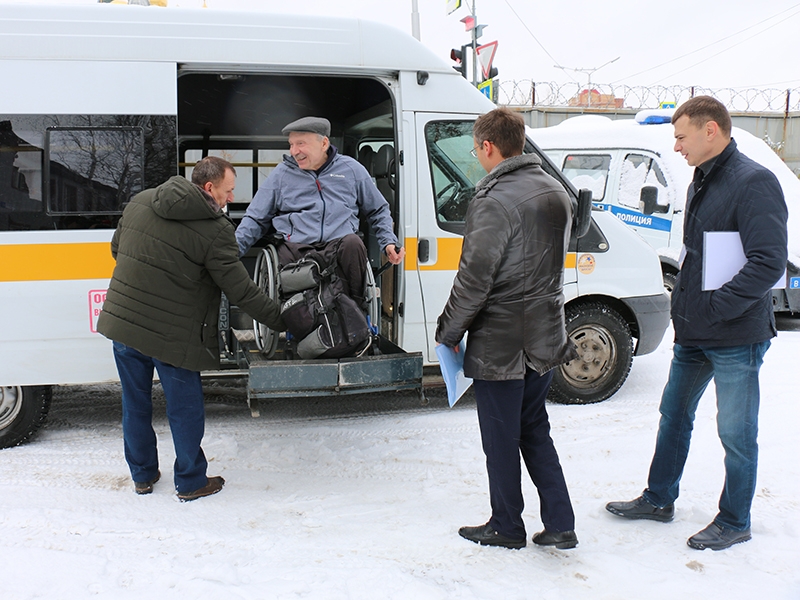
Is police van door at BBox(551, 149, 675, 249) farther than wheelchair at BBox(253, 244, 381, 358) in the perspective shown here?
Answer: Yes

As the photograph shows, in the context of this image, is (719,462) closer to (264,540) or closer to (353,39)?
(264,540)

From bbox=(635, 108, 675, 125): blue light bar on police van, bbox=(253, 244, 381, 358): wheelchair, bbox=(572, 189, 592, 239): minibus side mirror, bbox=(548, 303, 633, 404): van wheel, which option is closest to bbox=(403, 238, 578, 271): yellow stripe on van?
bbox=(253, 244, 381, 358): wheelchair

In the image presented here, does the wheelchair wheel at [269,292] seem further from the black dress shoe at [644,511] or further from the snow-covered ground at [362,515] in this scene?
the black dress shoe at [644,511]

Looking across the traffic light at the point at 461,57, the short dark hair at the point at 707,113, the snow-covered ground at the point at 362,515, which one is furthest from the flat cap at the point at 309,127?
the traffic light at the point at 461,57

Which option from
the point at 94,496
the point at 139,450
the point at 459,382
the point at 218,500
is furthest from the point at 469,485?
the point at 94,496

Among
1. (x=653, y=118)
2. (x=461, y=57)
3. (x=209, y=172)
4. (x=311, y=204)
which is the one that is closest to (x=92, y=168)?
(x=209, y=172)

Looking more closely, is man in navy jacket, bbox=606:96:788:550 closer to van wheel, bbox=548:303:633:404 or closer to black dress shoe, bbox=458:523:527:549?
→ black dress shoe, bbox=458:523:527:549

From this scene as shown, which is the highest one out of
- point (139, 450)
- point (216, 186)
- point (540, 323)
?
point (216, 186)

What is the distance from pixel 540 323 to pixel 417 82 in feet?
7.81

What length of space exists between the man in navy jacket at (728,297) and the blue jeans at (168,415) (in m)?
2.41

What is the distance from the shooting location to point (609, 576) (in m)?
2.91

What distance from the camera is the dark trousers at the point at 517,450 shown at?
296 centimetres

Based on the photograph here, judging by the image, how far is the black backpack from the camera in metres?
3.91

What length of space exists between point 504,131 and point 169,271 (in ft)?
5.76
